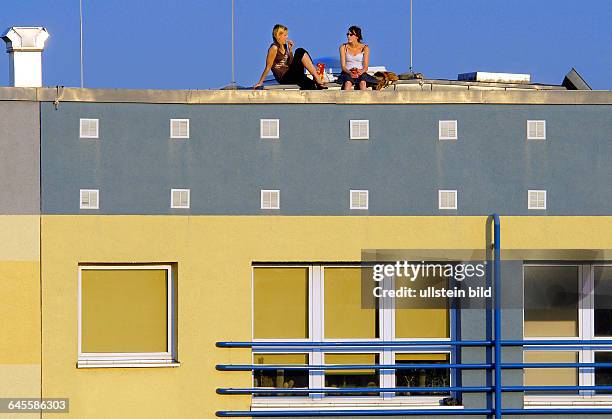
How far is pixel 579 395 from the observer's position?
45.6 feet

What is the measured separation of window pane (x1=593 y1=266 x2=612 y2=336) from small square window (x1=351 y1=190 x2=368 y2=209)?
2613 mm

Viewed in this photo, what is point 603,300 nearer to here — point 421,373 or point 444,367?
point 444,367

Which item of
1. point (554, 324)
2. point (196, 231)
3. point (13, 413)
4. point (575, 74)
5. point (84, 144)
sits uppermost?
point (575, 74)

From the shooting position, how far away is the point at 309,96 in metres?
13.6

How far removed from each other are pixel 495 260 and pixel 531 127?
148cm

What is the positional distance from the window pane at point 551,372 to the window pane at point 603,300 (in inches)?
16.0

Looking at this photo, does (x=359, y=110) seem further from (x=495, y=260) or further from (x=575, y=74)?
(x=575, y=74)

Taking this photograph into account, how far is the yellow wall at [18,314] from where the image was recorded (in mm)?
13297

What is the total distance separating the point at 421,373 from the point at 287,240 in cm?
206

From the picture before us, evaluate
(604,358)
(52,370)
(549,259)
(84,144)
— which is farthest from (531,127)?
(52,370)

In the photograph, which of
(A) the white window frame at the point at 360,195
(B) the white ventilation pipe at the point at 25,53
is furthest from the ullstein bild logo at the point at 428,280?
(B) the white ventilation pipe at the point at 25,53

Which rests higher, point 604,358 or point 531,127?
point 531,127

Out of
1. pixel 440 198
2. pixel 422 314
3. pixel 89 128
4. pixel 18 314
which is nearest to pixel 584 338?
pixel 422 314

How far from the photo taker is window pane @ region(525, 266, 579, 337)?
45.5 feet
